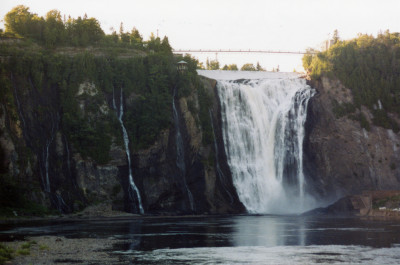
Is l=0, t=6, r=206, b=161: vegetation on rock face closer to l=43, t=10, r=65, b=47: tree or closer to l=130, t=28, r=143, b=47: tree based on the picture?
l=43, t=10, r=65, b=47: tree

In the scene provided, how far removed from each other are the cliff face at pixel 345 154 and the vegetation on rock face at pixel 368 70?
1.87m

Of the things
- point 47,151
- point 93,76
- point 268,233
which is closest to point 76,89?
point 93,76

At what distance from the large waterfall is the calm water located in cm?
2102

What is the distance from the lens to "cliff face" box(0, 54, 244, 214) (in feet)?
261

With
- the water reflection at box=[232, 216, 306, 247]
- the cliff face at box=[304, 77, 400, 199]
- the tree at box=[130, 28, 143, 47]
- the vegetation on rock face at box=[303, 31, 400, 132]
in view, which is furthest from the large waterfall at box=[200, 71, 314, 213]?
the water reflection at box=[232, 216, 306, 247]

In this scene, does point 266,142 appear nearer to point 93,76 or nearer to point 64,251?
point 93,76

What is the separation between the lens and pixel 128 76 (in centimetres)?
9400

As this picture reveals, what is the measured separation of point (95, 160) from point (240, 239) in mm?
36977

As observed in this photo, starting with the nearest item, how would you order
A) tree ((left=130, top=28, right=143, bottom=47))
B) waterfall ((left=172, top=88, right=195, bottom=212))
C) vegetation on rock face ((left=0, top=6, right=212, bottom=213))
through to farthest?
vegetation on rock face ((left=0, top=6, right=212, bottom=213)) < waterfall ((left=172, top=88, right=195, bottom=212)) < tree ((left=130, top=28, right=143, bottom=47))

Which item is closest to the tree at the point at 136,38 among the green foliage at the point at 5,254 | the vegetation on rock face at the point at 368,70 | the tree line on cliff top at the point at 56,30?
the tree line on cliff top at the point at 56,30

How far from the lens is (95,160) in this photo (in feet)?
278

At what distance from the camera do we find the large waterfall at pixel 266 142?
94.0 meters

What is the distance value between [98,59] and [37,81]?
10402 millimetres

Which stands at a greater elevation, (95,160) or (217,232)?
(95,160)
